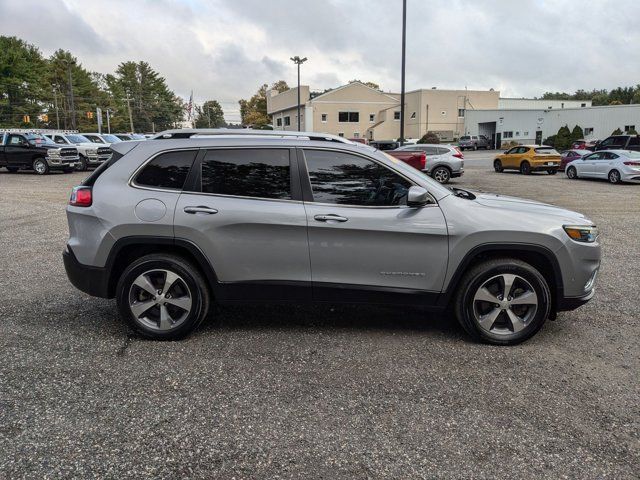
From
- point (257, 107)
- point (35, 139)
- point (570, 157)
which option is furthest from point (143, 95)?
point (570, 157)

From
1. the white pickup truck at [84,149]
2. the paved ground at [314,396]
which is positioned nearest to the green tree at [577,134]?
the white pickup truck at [84,149]

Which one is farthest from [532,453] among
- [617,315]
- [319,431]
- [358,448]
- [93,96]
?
[93,96]

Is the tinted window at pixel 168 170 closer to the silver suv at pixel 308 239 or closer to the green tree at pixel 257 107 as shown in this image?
the silver suv at pixel 308 239

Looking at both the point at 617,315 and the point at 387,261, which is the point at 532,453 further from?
the point at 617,315

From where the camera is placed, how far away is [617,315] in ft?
16.4

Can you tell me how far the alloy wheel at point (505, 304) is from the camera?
162 inches

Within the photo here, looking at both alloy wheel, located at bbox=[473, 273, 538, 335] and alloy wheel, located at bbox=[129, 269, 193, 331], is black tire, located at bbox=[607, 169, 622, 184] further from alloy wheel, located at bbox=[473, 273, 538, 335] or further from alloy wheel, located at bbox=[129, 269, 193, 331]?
alloy wheel, located at bbox=[129, 269, 193, 331]

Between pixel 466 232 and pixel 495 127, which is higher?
pixel 495 127

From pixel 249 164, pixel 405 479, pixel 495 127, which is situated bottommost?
pixel 405 479

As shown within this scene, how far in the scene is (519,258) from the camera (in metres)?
4.22

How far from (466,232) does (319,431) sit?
2.00 meters

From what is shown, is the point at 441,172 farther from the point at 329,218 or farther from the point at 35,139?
the point at 35,139

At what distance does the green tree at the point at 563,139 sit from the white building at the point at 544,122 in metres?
3.77

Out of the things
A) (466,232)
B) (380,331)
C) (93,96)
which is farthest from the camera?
→ (93,96)
